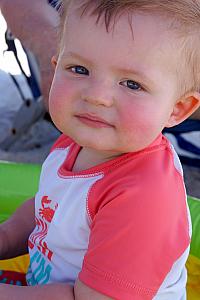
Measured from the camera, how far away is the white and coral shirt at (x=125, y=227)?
3.11 ft

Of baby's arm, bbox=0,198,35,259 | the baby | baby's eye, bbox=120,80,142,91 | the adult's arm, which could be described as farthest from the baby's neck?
the adult's arm

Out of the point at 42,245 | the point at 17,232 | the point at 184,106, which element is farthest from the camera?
the point at 17,232

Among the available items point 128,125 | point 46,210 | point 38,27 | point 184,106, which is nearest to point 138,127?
point 128,125

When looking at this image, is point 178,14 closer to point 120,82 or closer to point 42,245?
point 120,82

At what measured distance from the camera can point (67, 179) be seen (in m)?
1.13

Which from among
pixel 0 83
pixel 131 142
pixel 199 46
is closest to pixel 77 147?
pixel 131 142

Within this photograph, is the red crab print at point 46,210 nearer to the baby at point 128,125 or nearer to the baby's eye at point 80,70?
the baby at point 128,125

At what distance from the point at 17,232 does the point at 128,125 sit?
54 centimetres

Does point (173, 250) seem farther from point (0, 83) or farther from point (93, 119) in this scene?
point (0, 83)

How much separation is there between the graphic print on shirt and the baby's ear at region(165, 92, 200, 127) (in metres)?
0.28

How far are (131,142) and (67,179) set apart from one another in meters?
0.20

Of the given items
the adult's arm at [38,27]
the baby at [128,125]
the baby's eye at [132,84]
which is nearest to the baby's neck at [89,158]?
the baby at [128,125]

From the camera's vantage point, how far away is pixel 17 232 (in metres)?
1.38

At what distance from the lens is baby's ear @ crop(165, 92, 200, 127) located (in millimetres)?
1022
